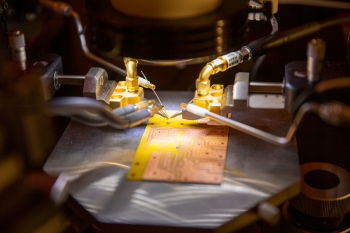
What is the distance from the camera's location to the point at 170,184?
1035mm

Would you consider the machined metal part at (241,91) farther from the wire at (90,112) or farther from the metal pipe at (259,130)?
the wire at (90,112)

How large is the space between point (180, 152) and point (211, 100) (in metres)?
0.17

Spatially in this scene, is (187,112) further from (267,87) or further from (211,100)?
(267,87)

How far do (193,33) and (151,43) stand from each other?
7cm

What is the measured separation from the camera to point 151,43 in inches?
33.6

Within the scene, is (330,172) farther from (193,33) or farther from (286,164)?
(193,33)

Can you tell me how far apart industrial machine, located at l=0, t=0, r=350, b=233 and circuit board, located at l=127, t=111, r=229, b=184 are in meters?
0.02

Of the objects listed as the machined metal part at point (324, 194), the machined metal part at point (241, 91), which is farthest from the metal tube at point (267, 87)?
the machined metal part at point (324, 194)

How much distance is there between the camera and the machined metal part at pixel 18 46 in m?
1.12

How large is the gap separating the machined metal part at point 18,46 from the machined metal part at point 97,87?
0.51 feet

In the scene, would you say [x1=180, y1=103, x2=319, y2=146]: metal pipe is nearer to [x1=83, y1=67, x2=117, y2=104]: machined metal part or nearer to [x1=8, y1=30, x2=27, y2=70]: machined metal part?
[x1=83, y1=67, x2=117, y2=104]: machined metal part

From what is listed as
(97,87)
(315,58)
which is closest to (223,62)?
(315,58)

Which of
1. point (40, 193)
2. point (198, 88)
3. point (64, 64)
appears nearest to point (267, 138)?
point (198, 88)

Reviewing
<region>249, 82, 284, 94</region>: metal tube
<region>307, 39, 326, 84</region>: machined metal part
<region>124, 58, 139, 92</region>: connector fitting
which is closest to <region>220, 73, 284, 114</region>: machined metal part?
<region>249, 82, 284, 94</region>: metal tube
